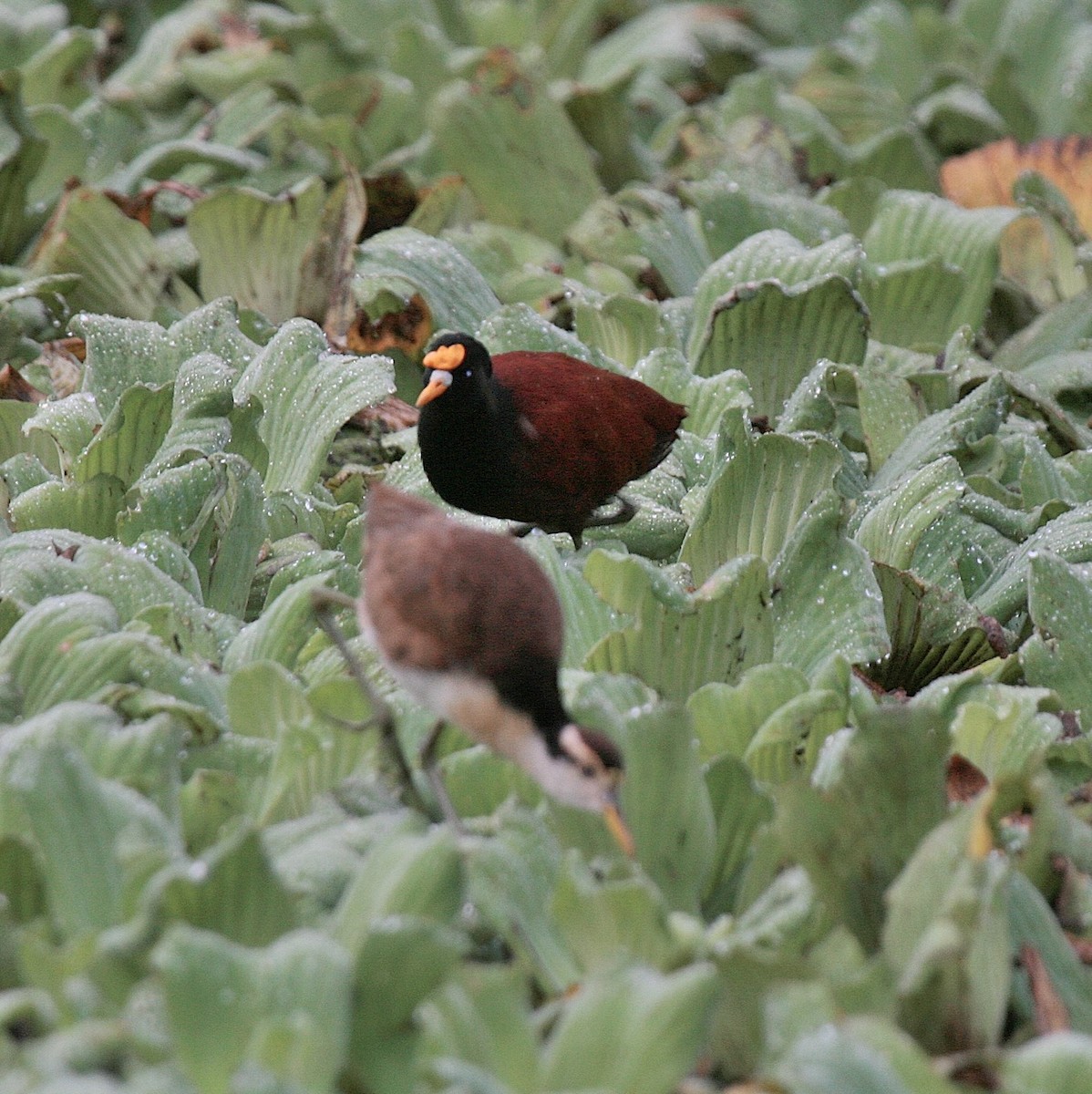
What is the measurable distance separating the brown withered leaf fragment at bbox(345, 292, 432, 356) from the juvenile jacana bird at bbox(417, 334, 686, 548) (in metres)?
0.56

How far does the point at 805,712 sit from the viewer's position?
219cm

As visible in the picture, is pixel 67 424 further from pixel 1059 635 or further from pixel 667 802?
pixel 1059 635

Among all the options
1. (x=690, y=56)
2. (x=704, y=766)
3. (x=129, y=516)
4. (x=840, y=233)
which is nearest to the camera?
(x=704, y=766)

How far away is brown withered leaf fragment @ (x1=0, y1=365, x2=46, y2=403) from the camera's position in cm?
332

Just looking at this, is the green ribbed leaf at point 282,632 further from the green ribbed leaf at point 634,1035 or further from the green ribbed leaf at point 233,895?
the green ribbed leaf at point 634,1035

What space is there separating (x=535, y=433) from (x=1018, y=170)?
2.37 metres

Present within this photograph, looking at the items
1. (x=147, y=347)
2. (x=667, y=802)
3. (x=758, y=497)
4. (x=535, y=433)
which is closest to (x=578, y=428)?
(x=535, y=433)

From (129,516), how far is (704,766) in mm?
1002

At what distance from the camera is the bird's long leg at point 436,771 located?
2.01 m

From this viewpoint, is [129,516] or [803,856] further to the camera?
[129,516]

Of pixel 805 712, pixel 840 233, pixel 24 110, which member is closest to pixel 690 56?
pixel 840 233

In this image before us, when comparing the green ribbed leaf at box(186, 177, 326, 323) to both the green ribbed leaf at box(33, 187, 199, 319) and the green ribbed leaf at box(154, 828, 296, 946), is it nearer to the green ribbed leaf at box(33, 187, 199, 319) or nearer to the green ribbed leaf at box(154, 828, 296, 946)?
the green ribbed leaf at box(33, 187, 199, 319)

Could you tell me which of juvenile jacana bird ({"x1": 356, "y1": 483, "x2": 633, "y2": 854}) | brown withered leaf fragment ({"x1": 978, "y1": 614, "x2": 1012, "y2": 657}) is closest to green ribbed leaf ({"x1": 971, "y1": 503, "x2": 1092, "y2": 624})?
brown withered leaf fragment ({"x1": 978, "y1": 614, "x2": 1012, "y2": 657})

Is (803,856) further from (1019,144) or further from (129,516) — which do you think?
(1019,144)
